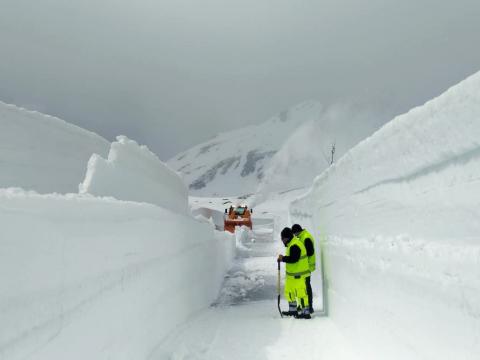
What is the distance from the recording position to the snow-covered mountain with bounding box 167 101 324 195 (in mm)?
144875

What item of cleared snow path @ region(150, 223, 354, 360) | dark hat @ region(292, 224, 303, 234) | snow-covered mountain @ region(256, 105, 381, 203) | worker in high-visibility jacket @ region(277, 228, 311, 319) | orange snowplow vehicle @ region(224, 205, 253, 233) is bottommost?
cleared snow path @ region(150, 223, 354, 360)

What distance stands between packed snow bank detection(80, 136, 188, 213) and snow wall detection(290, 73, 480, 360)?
3191mm

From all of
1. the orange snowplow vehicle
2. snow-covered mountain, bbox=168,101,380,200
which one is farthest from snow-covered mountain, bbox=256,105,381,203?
the orange snowplow vehicle

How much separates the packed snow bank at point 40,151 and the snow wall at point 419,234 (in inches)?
208

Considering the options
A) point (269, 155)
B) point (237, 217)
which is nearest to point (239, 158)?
point (269, 155)

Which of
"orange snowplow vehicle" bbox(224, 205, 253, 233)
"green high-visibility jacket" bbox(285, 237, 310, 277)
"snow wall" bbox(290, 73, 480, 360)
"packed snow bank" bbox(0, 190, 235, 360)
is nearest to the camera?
"packed snow bank" bbox(0, 190, 235, 360)

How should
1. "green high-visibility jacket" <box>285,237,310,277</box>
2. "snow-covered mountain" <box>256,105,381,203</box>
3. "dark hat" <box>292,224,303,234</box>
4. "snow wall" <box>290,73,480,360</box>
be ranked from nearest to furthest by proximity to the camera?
"snow wall" <box>290,73,480,360</box> < "green high-visibility jacket" <box>285,237,310,277</box> < "dark hat" <box>292,224,303,234</box> < "snow-covered mountain" <box>256,105,381,203</box>

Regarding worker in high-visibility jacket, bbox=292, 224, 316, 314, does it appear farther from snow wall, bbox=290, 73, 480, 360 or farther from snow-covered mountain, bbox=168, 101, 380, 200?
snow-covered mountain, bbox=168, 101, 380, 200

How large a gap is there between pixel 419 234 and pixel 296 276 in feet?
12.2

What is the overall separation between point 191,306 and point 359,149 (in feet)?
12.4

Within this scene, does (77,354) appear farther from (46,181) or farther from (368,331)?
(46,181)

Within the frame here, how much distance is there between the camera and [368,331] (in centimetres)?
385

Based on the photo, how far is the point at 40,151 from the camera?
22.2 ft

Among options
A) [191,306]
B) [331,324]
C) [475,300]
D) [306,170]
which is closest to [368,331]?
[331,324]
